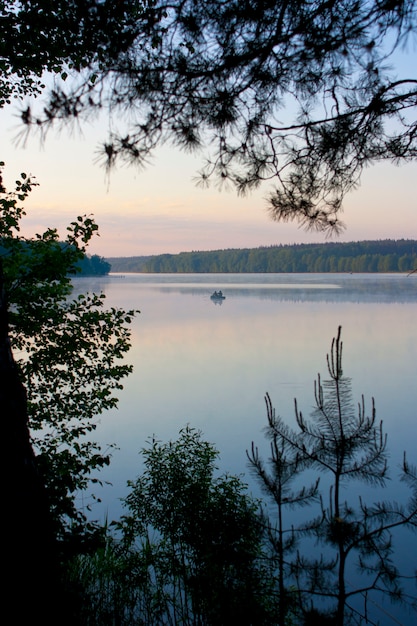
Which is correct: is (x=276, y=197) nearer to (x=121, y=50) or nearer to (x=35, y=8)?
(x=121, y=50)

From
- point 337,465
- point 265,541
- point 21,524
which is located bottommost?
point 265,541

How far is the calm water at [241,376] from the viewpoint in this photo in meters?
16.4

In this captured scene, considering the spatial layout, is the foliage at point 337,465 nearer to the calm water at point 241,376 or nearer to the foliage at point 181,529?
the foliage at point 181,529

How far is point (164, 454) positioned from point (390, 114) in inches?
231

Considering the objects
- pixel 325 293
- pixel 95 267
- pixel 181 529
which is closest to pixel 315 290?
pixel 325 293

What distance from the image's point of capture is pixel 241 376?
1029 inches

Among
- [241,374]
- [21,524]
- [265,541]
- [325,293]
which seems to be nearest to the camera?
[21,524]

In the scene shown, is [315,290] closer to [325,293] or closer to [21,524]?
[325,293]

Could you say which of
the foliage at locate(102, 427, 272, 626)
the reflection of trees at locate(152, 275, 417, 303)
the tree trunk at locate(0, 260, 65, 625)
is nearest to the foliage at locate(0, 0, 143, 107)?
the tree trunk at locate(0, 260, 65, 625)

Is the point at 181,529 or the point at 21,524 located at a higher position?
the point at 21,524

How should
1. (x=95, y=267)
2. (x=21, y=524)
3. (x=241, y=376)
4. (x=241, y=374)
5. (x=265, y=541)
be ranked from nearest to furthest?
(x=21, y=524)
(x=265, y=541)
(x=241, y=376)
(x=241, y=374)
(x=95, y=267)

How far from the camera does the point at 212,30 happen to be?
496 cm

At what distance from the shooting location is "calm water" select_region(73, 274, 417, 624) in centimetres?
1644

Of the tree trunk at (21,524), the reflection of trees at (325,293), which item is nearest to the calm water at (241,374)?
the tree trunk at (21,524)
